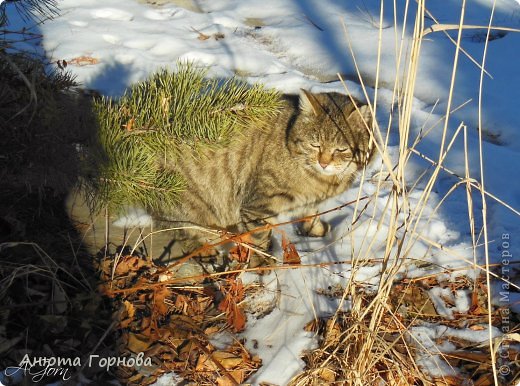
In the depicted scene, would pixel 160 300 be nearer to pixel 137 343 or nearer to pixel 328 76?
pixel 137 343

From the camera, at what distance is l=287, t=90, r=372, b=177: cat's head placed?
3.24m

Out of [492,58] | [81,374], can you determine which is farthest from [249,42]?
Result: [81,374]

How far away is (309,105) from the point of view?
3.23 metres

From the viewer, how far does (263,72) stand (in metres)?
4.83

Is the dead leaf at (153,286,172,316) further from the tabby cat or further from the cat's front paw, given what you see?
the cat's front paw

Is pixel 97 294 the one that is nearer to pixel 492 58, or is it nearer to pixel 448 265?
pixel 448 265

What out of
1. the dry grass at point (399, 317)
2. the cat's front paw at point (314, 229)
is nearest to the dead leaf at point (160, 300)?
the dry grass at point (399, 317)

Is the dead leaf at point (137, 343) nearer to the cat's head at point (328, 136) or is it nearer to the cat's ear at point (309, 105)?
the cat's head at point (328, 136)

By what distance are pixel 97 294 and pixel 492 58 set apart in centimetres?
411

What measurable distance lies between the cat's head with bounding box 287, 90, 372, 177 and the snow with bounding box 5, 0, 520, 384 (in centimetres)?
34

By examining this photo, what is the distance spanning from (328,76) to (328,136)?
1.85 metres

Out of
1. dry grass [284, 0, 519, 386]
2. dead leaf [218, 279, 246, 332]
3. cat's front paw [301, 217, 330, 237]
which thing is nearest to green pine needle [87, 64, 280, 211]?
dead leaf [218, 279, 246, 332]

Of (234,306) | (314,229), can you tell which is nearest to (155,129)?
(234,306)

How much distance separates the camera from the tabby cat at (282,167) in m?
A: 3.25
